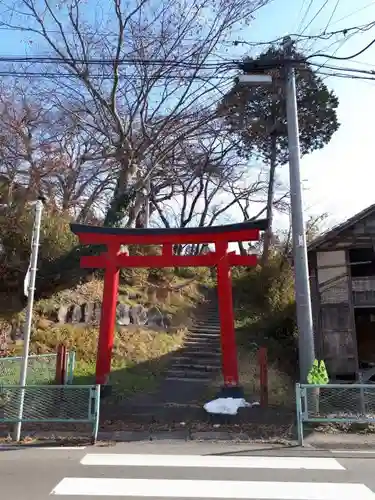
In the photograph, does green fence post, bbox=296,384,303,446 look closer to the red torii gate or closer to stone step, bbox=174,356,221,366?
the red torii gate

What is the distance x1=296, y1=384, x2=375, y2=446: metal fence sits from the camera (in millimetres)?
8492

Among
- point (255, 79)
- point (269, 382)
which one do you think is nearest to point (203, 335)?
point (269, 382)

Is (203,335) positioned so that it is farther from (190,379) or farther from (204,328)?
(190,379)

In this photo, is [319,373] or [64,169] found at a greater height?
[64,169]

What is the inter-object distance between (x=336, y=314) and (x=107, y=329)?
7532 mm

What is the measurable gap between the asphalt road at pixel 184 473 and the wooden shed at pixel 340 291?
7159 mm

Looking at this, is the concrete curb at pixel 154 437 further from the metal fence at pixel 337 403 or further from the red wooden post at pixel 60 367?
the red wooden post at pixel 60 367

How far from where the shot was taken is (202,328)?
822 inches

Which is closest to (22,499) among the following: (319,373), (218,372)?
(319,373)

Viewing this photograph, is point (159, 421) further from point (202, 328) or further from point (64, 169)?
point (64, 169)

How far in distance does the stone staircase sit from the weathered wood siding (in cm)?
377

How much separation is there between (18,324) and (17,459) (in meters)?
9.02

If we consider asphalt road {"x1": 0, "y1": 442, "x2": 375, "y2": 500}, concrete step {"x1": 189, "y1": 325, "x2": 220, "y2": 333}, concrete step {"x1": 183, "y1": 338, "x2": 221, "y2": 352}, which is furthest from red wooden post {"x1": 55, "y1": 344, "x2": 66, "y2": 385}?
concrete step {"x1": 189, "y1": 325, "x2": 220, "y2": 333}

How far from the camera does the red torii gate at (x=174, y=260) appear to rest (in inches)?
457
